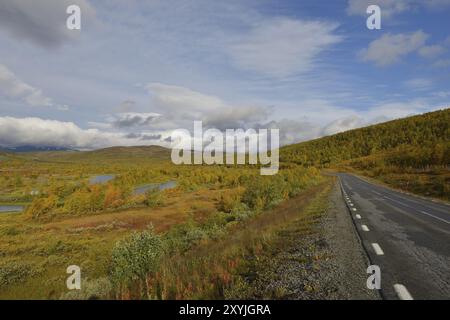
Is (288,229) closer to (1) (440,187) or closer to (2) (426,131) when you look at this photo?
(1) (440,187)

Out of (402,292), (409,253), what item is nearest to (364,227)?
(409,253)

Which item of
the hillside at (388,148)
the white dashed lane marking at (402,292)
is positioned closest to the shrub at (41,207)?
the white dashed lane marking at (402,292)

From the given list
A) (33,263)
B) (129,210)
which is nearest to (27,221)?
(129,210)

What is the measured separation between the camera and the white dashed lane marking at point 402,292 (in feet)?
16.7

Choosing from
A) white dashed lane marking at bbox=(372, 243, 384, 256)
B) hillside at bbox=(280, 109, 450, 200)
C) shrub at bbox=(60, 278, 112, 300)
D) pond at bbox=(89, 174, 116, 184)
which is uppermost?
hillside at bbox=(280, 109, 450, 200)

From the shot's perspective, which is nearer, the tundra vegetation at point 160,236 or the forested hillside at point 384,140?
the tundra vegetation at point 160,236

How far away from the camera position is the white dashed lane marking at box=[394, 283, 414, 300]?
510 centimetres

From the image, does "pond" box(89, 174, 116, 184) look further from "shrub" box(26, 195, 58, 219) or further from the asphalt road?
the asphalt road

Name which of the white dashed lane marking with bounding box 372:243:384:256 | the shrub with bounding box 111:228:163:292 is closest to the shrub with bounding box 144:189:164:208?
the shrub with bounding box 111:228:163:292

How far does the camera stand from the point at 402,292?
17.4 feet

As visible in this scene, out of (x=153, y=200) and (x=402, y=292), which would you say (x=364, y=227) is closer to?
(x=402, y=292)

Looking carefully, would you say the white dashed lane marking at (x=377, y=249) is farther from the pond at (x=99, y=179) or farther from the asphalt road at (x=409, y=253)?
the pond at (x=99, y=179)

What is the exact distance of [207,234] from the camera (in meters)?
19.6
